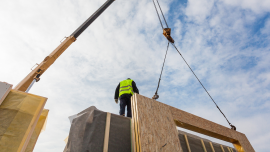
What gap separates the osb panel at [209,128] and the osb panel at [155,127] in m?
0.42

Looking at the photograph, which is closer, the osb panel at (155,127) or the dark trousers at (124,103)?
the osb panel at (155,127)

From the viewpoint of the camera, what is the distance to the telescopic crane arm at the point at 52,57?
5590 millimetres

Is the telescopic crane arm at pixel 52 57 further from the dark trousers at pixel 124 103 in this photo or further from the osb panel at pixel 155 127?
the osb panel at pixel 155 127

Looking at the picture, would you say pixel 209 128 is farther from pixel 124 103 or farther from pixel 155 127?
pixel 124 103

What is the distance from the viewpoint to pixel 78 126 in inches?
114

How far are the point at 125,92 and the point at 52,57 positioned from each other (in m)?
4.38

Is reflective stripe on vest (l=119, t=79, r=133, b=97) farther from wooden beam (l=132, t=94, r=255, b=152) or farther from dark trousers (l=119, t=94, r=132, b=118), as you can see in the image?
wooden beam (l=132, t=94, r=255, b=152)

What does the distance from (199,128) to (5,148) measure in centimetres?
450

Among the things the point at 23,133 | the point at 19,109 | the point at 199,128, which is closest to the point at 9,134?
the point at 23,133

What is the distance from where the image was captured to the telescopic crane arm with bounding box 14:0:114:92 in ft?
18.3

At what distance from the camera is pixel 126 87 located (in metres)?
5.11

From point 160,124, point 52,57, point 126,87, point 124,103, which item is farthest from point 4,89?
point 52,57

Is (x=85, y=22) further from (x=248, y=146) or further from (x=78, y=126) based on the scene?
(x=248, y=146)

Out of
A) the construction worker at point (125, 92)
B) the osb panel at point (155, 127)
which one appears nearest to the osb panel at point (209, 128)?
the osb panel at point (155, 127)
